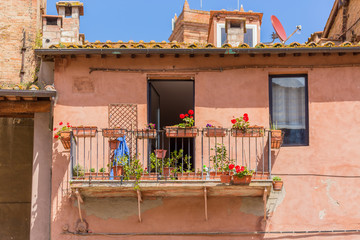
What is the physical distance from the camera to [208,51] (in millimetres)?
12805

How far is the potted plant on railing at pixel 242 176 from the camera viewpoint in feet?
38.2

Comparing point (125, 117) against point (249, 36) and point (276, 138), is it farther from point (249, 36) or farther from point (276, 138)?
point (249, 36)

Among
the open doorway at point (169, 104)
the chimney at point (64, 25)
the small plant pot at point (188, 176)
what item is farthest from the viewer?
the chimney at point (64, 25)

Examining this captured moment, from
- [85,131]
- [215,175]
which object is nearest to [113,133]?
[85,131]

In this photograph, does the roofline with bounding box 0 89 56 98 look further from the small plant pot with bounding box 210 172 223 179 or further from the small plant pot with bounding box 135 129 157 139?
the small plant pot with bounding box 210 172 223 179

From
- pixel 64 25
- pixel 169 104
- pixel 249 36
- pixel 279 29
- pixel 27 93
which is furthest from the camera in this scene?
pixel 249 36

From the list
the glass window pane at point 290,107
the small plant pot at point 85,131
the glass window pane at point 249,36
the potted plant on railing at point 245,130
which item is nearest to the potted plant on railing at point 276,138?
the potted plant on railing at point 245,130

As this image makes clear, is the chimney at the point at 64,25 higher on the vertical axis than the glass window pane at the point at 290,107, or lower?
higher

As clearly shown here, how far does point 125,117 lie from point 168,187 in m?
2.14

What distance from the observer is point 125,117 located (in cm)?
1307

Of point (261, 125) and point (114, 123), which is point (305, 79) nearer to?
point (261, 125)

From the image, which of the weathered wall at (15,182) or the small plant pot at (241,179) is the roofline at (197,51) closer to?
the small plant pot at (241,179)

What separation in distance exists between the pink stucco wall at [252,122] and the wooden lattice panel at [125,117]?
14 centimetres

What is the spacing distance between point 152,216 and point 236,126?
265cm
